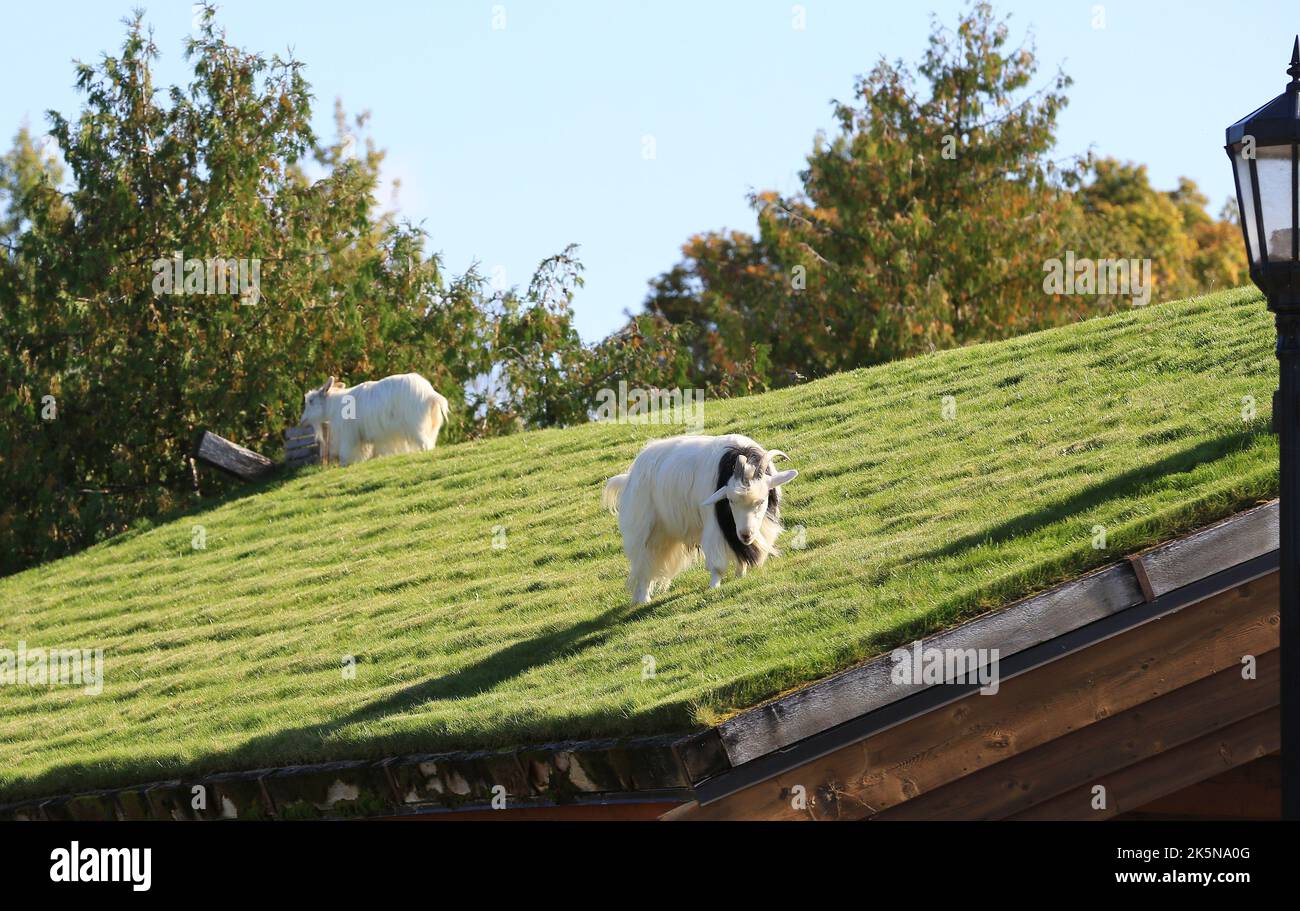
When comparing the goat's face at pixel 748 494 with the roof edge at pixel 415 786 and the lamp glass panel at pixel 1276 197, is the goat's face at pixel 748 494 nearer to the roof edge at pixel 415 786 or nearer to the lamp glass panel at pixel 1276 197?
the roof edge at pixel 415 786

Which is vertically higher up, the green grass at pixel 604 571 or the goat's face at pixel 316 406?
the goat's face at pixel 316 406

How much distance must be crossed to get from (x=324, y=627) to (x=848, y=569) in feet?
21.3

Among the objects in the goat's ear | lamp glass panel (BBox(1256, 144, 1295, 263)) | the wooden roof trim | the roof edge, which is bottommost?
the roof edge

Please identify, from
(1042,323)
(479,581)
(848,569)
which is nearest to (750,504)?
(848,569)

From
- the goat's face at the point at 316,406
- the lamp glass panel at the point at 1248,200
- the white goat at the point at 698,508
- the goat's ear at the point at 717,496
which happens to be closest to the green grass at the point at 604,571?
the white goat at the point at 698,508

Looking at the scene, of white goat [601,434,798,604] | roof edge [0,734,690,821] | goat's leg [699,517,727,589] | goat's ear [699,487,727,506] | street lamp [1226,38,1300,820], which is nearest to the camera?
street lamp [1226,38,1300,820]

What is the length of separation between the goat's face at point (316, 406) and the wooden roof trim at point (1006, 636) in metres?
18.9

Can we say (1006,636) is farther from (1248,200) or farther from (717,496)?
(717,496)

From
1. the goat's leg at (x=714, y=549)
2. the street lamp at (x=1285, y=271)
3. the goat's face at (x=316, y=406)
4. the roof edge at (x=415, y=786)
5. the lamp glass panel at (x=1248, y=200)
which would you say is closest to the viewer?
the street lamp at (x=1285, y=271)

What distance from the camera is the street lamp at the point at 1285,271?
24.5 feet

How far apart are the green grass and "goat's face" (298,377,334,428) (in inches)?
104

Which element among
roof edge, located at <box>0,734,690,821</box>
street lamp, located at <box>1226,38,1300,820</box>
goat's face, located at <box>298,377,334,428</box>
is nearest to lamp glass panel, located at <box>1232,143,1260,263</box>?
street lamp, located at <box>1226,38,1300,820</box>

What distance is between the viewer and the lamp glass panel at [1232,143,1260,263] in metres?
7.66

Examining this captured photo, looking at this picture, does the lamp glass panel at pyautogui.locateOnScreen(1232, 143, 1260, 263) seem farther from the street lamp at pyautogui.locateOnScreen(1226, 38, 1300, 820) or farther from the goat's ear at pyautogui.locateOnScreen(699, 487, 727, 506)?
the goat's ear at pyautogui.locateOnScreen(699, 487, 727, 506)
